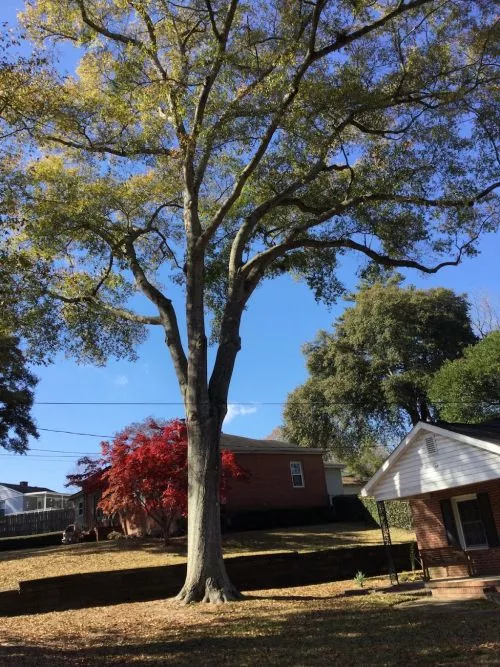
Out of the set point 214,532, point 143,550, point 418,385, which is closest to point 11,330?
point 214,532

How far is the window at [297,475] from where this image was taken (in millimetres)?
30070

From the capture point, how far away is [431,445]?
1505 centimetres

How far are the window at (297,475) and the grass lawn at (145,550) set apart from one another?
409cm

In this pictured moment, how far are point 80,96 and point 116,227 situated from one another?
3166 millimetres

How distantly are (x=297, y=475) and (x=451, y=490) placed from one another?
15.6 metres

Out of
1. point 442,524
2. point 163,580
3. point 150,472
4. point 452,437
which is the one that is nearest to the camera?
point 163,580

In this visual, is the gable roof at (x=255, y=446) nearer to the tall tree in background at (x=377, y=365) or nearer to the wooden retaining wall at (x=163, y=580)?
the tall tree in background at (x=377, y=365)

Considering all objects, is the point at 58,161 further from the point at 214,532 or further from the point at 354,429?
the point at 354,429

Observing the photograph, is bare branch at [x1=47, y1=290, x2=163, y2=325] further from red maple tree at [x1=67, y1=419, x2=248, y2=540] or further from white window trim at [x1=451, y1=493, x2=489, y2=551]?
white window trim at [x1=451, y1=493, x2=489, y2=551]

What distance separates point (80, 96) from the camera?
14.0 meters

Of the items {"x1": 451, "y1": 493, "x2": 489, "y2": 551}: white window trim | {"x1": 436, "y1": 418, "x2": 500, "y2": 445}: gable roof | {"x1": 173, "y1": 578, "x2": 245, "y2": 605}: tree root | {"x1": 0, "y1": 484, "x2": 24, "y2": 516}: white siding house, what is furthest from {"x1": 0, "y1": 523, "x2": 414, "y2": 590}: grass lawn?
{"x1": 0, "y1": 484, "x2": 24, "y2": 516}: white siding house

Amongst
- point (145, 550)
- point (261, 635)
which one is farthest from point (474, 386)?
point (261, 635)

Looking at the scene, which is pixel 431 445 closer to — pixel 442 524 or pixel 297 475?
pixel 442 524

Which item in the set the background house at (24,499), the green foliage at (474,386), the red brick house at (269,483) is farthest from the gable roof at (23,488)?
the green foliage at (474,386)
